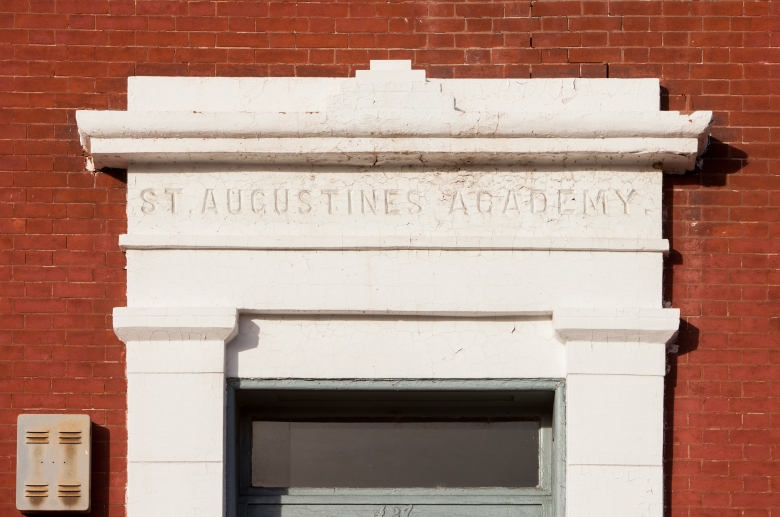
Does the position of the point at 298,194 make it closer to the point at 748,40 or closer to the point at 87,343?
the point at 87,343

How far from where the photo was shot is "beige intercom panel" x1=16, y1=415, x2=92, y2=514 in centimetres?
481

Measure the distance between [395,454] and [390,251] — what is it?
3.36 ft

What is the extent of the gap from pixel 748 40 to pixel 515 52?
118 cm

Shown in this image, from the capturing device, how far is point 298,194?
4988 mm

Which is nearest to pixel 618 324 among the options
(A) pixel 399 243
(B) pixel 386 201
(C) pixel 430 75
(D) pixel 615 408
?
(D) pixel 615 408

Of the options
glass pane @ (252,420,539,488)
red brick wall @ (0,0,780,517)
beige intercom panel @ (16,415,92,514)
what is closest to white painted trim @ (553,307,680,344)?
red brick wall @ (0,0,780,517)

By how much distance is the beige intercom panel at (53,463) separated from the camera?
189 inches

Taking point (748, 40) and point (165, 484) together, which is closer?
point (165, 484)

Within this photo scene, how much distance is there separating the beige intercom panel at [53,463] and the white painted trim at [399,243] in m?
0.90

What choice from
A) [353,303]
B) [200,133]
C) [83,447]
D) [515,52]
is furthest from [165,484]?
[515,52]

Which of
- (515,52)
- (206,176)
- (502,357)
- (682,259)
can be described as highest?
(515,52)

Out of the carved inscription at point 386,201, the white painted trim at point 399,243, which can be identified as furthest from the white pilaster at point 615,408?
the carved inscription at point 386,201

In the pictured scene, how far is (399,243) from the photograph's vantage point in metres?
4.92

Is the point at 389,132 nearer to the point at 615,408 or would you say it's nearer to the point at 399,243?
the point at 399,243
